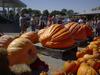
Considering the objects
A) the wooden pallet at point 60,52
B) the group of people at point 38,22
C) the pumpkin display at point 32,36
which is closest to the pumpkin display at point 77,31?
the pumpkin display at point 32,36

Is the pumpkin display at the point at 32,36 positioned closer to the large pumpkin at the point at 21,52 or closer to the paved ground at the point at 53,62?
the paved ground at the point at 53,62

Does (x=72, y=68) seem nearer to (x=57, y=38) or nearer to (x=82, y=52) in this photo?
(x=82, y=52)

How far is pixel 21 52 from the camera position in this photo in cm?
664

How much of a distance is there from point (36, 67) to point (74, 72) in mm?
1393

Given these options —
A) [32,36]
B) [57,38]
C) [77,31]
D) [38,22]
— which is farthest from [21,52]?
[38,22]

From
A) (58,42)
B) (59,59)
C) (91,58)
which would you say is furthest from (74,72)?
(58,42)

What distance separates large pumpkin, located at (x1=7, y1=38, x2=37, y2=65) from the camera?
6613mm

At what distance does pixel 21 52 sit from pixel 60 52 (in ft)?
6.85

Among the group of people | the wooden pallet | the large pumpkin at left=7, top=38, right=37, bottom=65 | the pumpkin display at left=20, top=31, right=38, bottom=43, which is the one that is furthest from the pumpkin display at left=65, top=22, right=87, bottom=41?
the group of people

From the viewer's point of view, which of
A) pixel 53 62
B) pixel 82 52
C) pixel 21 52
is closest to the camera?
pixel 21 52

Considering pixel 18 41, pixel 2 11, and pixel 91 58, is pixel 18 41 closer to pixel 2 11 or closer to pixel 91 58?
pixel 91 58

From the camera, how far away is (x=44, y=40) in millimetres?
9172

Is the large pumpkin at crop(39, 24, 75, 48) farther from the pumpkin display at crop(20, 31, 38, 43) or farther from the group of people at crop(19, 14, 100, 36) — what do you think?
the group of people at crop(19, 14, 100, 36)

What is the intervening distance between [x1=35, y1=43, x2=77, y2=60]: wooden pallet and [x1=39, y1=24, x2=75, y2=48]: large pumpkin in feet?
0.48
